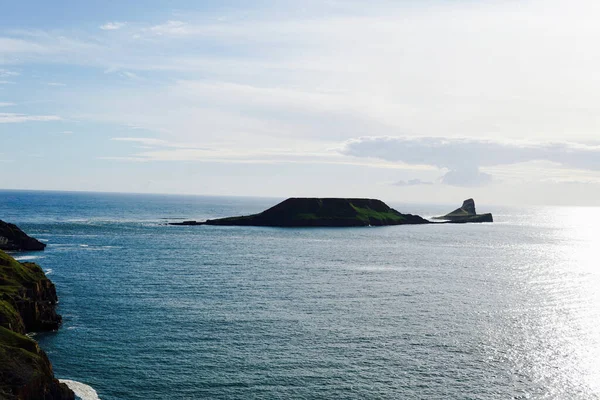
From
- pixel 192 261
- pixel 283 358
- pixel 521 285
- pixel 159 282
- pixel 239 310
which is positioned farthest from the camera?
pixel 192 261

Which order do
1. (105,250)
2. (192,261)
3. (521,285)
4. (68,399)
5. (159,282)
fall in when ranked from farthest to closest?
(105,250) → (192,261) → (521,285) → (159,282) → (68,399)

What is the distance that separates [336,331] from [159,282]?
4131 centimetres

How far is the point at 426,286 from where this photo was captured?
3777 inches

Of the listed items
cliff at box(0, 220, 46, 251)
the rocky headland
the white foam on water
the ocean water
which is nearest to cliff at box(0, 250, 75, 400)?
the rocky headland

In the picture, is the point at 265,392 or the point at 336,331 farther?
the point at 336,331

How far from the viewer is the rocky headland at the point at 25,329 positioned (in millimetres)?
40625

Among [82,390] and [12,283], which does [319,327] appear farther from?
[12,283]

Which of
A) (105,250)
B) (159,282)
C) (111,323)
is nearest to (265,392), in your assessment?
(111,323)

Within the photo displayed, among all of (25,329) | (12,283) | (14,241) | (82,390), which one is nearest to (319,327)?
(82,390)

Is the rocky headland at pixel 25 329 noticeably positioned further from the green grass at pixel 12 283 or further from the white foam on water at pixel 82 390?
the white foam on water at pixel 82 390

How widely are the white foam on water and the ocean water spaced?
0.22 meters

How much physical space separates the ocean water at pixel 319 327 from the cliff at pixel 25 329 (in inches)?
116

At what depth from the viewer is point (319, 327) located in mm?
65438

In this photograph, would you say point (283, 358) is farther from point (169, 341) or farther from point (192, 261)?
point (192, 261)
